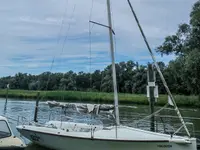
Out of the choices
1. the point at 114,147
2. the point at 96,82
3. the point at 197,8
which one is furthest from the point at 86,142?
the point at 96,82

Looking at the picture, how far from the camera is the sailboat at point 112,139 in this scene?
43.8 feet

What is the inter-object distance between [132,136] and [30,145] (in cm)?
693

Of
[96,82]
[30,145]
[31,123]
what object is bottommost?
[30,145]

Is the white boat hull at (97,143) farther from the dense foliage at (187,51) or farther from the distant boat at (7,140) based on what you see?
the dense foliage at (187,51)

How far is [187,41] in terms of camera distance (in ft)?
150

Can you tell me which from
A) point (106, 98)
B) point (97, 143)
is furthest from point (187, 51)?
point (97, 143)

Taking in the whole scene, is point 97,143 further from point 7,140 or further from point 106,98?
point 106,98

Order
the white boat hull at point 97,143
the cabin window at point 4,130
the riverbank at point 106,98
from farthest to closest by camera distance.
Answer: the riverbank at point 106,98
the cabin window at point 4,130
the white boat hull at point 97,143

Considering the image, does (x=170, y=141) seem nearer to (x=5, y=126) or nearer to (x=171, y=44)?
(x=5, y=126)

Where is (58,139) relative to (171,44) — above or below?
below

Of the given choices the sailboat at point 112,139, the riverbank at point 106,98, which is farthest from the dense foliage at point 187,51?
the sailboat at point 112,139

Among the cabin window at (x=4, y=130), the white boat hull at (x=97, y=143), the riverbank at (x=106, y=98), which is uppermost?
the riverbank at (x=106, y=98)

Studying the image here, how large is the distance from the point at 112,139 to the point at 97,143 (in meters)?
0.83

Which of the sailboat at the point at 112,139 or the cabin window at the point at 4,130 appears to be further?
the cabin window at the point at 4,130
